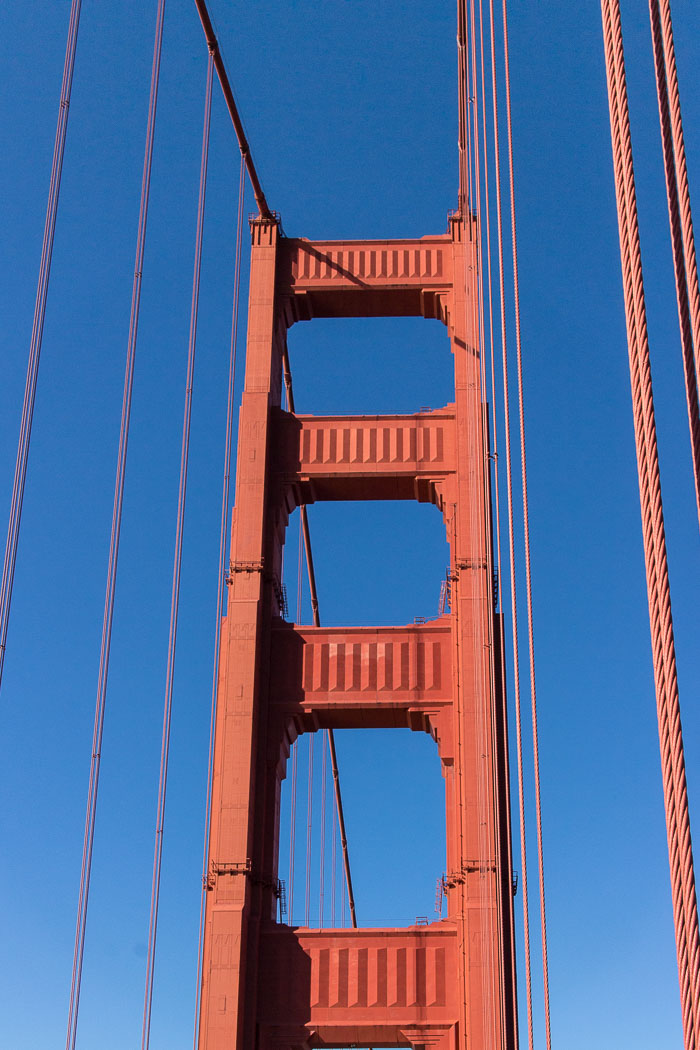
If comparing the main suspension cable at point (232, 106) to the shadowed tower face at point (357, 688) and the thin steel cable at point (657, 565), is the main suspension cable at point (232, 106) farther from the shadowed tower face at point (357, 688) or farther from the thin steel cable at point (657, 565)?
the thin steel cable at point (657, 565)

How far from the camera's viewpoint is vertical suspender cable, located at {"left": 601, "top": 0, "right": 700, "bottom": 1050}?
651 centimetres

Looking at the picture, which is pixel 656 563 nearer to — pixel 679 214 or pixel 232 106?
pixel 679 214

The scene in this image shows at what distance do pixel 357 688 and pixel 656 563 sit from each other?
69.2 feet

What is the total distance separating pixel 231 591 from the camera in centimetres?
2853

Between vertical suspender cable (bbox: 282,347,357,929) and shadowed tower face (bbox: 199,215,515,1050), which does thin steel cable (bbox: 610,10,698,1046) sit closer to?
shadowed tower face (bbox: 199,215,515,1050)

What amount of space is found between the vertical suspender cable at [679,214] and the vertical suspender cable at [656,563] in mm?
437

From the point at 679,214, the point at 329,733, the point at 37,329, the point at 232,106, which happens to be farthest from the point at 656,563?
the point at 329,733

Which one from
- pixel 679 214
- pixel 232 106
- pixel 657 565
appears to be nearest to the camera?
pixel 657 565

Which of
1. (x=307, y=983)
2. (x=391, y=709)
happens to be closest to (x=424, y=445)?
(x=391, y=709)

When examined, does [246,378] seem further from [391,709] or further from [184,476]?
[391,709]

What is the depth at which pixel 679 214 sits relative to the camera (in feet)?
24.2

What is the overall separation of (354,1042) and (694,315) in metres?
22.5

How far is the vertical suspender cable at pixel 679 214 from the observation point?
6.97 meters

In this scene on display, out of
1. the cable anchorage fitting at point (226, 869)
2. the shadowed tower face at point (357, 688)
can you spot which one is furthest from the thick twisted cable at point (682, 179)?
the cable anchorage fitting at point (226, 869)
